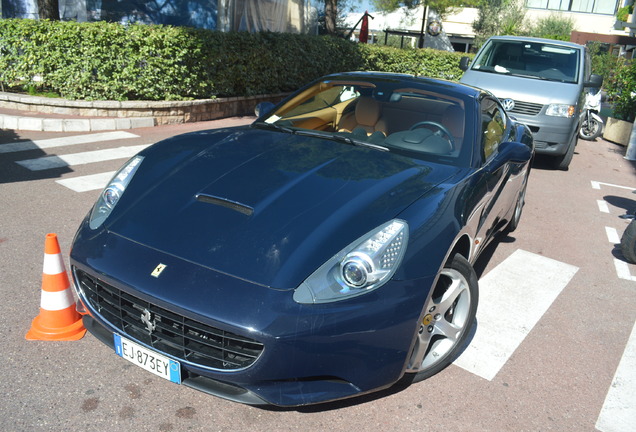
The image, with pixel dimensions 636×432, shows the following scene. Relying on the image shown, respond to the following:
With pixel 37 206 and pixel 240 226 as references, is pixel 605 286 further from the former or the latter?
pixel 37 206

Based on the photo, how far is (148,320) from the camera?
8.57 feet

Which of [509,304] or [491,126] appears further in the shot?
[491,126]

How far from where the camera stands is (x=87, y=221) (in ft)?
10.3

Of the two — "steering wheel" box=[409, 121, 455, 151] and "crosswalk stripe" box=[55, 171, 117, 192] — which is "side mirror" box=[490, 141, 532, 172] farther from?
"crosswalk stripe" box=[55, 171, 117, 192]

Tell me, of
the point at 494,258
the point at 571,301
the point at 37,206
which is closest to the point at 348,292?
the point at 571,301

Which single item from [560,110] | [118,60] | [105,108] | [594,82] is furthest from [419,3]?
[105,108]

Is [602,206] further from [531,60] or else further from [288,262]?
[288,262]

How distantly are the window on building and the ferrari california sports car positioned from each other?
49.6m

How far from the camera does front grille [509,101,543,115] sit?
8656mm

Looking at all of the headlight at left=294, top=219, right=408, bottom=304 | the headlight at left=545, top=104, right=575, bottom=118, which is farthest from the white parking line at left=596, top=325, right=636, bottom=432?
the headlight at left=545, top=104, right=575, bottom=118

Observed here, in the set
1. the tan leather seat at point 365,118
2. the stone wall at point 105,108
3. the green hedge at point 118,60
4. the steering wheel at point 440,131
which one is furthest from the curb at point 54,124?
the steering wheel at point 440,131

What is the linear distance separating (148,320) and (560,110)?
7703mm

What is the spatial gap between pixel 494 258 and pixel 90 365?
3534 millimetres

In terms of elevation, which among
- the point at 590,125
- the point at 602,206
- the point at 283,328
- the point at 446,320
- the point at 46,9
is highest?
the point at 46,9
